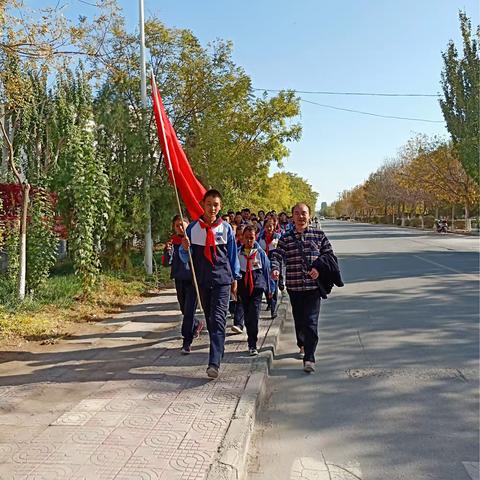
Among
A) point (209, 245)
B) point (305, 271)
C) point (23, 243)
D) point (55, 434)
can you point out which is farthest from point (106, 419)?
point (23, 243)

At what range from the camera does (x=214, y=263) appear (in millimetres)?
5512

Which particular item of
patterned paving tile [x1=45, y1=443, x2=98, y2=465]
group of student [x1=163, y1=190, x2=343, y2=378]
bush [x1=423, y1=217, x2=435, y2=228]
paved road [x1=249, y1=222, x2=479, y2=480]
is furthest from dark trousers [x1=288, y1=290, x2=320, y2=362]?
bush [x1=423, y1=217, x2=435, y2=228]

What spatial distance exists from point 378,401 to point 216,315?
180 centimetres

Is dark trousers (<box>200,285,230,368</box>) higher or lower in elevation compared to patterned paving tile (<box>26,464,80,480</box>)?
higher

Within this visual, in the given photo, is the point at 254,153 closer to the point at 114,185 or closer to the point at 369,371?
the point at 114,185

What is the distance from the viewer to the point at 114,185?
38.3 ft

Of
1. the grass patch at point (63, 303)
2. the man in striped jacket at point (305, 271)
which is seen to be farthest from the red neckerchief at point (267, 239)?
the man in striped jacket at point (305, 271)

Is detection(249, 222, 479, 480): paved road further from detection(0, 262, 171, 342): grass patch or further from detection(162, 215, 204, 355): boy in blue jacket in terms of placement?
detection(0, 262, 171, 342): grass patch

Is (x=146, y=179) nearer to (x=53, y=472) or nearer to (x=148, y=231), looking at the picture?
(x=148, y=231)

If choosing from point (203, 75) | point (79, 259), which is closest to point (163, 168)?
point (203, 75)

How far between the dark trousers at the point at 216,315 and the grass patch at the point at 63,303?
287cm

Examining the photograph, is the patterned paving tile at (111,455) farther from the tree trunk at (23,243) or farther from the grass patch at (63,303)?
the tree trunk at (23,243)

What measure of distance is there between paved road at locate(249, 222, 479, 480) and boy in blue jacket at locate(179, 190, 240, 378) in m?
0.86

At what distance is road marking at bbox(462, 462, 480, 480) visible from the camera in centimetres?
340
